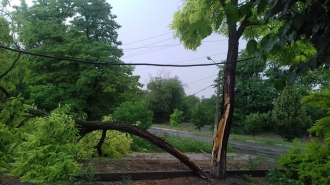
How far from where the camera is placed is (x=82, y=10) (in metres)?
23.8

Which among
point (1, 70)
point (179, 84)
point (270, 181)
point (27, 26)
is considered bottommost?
point (270, 181)

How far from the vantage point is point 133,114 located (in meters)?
18.5

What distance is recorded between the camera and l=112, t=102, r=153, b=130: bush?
711 inches

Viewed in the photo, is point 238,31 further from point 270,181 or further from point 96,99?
point 96,99

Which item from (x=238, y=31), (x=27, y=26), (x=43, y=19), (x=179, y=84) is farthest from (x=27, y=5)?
(x=179, y=84)

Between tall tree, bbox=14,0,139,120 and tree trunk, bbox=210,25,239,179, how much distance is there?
1066cm

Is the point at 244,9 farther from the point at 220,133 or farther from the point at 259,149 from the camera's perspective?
the point at 259,149

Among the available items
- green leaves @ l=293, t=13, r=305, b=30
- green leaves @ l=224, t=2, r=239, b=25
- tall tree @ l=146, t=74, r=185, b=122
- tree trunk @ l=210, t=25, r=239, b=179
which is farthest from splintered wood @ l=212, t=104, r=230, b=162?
tall tree @ l=146, t=74, r=185, b=122

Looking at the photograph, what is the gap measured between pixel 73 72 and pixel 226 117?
44.9ft

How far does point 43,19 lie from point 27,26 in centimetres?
1662

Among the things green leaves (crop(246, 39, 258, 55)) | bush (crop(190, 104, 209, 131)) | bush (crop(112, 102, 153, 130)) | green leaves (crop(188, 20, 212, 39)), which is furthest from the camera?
bush (crop(190, 104, 209, 131))

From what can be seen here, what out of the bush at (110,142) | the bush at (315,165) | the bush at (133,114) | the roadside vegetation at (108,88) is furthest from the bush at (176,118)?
the bush at (315,165)

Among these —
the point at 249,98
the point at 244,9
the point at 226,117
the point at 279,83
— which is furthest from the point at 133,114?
the point at 249,98

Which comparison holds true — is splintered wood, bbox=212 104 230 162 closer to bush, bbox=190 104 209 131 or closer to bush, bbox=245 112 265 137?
bush, bbox=245 112 265 137
